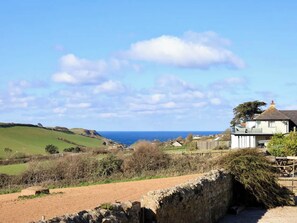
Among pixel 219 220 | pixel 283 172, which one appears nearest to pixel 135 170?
pixel 283 172

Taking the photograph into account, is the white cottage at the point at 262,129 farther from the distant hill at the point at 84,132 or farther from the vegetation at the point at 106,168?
the distant hill at the point at 84,132

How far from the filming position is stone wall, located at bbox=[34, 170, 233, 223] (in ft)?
26.2

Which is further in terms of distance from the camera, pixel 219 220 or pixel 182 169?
pixel 182 169

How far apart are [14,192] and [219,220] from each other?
19399 mm

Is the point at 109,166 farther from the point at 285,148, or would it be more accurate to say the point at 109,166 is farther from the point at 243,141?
the point at 243,141

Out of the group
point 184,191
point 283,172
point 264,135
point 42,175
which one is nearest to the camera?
point 184,191

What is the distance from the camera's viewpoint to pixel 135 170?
39875 millimetres

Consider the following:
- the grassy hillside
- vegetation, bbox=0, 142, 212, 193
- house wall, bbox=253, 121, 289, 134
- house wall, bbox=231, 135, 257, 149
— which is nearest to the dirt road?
vegetation, bbox=0, 142, 212, 193

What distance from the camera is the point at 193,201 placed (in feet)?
42.4

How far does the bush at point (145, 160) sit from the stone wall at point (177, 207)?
21.8 meters

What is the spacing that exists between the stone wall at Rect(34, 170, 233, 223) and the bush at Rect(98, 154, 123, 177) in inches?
819

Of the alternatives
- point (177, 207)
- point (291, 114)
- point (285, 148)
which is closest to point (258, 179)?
point (177, 207)

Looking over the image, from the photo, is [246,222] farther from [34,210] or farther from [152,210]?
[34,210]

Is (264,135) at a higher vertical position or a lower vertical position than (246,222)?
higher
